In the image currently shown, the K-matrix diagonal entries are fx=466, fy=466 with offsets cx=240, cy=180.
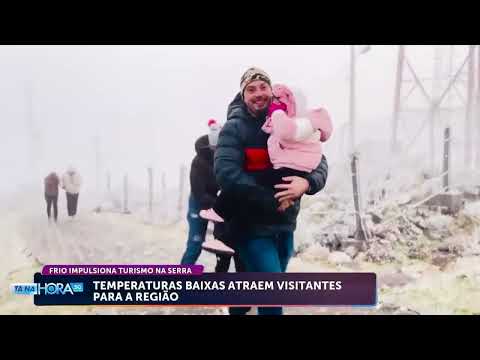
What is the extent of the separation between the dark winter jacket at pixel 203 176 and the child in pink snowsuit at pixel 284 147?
0.35 ft

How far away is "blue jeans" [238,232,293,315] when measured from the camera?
2.58 meters

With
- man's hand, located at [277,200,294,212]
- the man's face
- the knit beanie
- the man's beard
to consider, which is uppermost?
the knit beanie

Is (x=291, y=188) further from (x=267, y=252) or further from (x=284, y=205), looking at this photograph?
(x=267, y=252)

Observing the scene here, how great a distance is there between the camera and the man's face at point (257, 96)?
8.35ft

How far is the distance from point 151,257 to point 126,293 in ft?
0.84

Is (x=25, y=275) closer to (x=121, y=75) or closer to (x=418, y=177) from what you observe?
(x=121, y=75)

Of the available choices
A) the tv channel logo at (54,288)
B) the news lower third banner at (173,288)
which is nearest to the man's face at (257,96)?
the news lower third banner at (173,288)

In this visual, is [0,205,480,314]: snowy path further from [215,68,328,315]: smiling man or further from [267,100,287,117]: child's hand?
[267,100,287,117]: child's hand

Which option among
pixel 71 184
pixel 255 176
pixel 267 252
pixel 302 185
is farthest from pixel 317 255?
pixel 71 184

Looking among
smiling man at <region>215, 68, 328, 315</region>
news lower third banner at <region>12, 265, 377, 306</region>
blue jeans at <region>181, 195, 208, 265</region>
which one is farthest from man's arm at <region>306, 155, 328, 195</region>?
blue jeans at <region>181, 195, 208, 265</region>

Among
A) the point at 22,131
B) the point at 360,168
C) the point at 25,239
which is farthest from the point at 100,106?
the point at 360,168

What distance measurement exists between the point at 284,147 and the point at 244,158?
223 millimetres

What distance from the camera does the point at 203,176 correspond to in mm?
2709

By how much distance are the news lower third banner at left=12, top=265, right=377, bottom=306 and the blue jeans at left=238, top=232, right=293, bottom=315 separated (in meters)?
0.12
